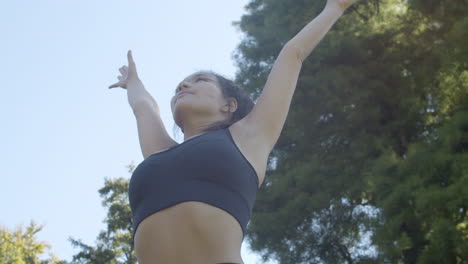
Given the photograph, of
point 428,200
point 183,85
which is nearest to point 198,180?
point 183,85

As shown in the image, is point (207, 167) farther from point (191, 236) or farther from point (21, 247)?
point (21, 247)

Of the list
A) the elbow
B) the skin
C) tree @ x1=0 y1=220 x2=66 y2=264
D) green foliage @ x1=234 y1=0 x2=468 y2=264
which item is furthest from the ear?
tree @ x1=0 y1=220 x2=66 y2=264

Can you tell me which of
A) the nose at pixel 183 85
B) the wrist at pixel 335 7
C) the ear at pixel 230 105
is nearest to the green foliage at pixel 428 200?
the wrist at pixel 335 7

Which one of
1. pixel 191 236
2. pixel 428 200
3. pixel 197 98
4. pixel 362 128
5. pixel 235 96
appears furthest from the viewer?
pixel 362 128

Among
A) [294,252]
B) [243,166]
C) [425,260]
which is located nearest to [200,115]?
[243,166]

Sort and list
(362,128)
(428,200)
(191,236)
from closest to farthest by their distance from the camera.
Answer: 1. (191,236)
2. (428,200)
3. (362,128)

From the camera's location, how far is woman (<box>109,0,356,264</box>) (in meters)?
1.31

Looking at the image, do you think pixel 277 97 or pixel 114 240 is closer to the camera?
pixel 277 97

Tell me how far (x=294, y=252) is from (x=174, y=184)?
6553 millimetres

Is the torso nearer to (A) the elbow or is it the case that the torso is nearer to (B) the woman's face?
(B) the woman's face

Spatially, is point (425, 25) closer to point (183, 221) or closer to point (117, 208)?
point (117, 208)

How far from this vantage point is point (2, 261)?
15.0 metres

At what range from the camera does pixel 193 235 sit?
131 cm

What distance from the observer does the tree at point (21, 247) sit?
1538cm
